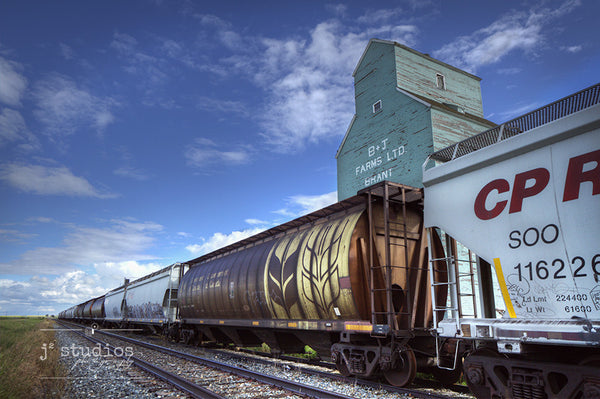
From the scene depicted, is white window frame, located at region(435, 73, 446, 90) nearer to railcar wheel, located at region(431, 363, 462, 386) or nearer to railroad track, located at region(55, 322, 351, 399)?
railcar wheel, located at region(431, 363, 462, 386)

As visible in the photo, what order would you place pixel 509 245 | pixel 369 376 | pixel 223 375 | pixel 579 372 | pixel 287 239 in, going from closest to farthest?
pixel 579 372 < pixel 509 245 < pixel 369 376 < pixel 223 375 < pixel 287 239

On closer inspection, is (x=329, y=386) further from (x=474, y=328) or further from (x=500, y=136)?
(x=500, y=136)

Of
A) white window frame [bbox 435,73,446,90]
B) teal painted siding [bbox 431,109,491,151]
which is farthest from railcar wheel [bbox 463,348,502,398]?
white window frame [bbox 435,73,446,90]

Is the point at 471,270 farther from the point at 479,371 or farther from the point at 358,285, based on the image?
the point at 358,285

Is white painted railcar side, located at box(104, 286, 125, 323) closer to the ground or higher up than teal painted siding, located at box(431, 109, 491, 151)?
closer to the ground

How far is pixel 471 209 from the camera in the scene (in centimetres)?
625

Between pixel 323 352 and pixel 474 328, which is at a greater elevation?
pixel 474 328

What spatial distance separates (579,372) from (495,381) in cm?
116

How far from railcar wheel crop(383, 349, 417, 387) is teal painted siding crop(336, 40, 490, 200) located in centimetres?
878

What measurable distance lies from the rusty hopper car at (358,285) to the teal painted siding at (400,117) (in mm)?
6778

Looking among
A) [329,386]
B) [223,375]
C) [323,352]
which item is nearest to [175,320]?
[223,375]

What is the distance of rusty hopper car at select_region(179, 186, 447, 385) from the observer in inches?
313

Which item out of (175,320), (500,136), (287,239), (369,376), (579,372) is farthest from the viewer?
(175,320)

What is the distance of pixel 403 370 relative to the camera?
7797 mm
